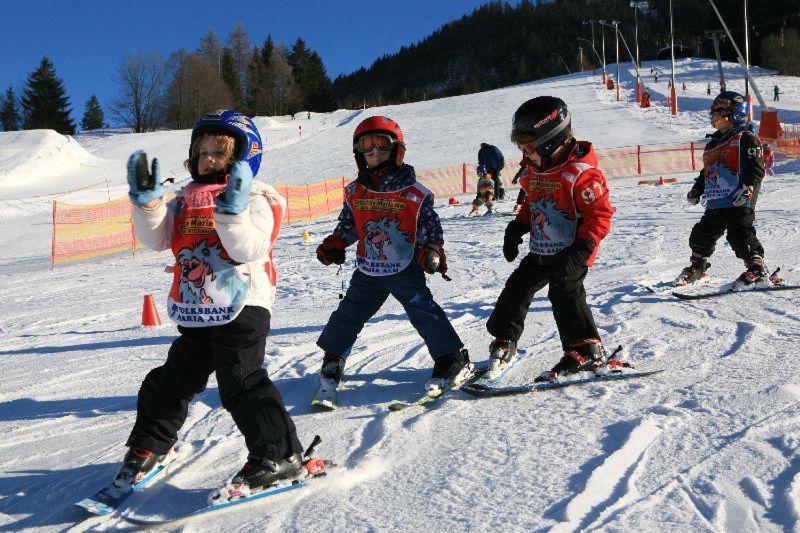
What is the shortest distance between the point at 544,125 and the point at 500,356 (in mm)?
1399

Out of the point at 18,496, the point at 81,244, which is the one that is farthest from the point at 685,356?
the point at 81,244

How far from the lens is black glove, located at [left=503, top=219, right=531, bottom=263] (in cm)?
415

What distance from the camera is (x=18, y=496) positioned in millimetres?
2844

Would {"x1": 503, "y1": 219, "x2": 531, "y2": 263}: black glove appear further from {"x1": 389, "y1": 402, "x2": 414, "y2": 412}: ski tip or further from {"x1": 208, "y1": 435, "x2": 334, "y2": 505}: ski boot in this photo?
{"x1": 208, "y1": 435, "x2": 334, "y2": 505}: ski boot

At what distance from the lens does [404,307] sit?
3943 mm

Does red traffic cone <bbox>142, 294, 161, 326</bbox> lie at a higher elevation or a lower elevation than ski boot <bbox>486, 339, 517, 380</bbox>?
higher

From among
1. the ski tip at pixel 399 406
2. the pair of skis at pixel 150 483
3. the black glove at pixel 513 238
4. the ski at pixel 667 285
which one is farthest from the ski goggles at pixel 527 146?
the ski at pixel 667 285

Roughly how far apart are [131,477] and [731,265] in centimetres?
685

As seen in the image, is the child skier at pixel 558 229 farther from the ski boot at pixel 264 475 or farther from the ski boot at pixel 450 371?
the ski boot at pixel 264 475

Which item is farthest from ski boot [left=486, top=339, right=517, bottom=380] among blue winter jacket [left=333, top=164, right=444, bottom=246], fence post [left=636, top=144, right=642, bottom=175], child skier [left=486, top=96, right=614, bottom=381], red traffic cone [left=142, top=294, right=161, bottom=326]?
fence post [left=636, top=144, right=642, bottom=175]

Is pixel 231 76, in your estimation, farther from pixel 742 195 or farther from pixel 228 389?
pixel 228 389

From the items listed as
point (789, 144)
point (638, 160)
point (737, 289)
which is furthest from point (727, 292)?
point (789, 144)

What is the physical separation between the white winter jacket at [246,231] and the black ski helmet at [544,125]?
1632 millimetres

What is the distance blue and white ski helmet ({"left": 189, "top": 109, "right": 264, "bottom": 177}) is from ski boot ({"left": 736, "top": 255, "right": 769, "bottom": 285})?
503cm
